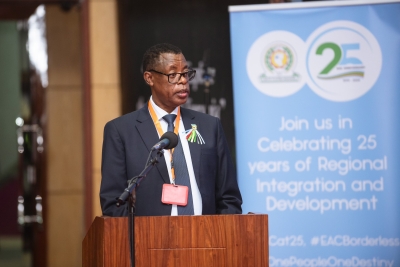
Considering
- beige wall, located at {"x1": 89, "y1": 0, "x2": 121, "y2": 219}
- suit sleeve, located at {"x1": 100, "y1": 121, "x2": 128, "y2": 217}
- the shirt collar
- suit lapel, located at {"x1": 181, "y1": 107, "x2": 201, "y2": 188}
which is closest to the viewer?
suit sleeve, located at {"x1": 100, "y1": 121, "x2": 128, "y2": 217}

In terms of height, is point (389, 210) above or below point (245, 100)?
below

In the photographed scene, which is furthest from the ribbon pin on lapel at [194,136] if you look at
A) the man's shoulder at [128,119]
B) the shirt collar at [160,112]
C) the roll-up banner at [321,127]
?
the roll-up banner at [321,127]

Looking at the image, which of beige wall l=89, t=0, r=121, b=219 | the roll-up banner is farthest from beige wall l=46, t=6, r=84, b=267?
the roll-up banner

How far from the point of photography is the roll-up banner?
461 centimetres

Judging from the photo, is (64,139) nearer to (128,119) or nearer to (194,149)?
(128,119)

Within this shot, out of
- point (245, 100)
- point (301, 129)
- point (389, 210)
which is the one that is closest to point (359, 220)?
point (389, 210)

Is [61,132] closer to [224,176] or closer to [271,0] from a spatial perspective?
[271,0]

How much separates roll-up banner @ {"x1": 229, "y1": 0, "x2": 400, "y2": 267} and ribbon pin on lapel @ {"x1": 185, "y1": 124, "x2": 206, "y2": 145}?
1117 millimetres

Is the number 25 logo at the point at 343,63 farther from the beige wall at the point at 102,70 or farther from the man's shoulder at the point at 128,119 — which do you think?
the beige wall at the point at 102,70

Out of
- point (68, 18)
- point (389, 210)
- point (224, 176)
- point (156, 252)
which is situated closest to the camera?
point (156, 252)

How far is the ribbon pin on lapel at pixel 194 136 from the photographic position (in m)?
3.62

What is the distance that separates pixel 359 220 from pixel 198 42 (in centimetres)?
236

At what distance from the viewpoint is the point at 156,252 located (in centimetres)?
293

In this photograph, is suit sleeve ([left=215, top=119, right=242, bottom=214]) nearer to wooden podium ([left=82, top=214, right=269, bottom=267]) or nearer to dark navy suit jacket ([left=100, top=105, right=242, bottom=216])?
dark navy suit jacket ([left=100, top=105, right=242, bottom=216])
